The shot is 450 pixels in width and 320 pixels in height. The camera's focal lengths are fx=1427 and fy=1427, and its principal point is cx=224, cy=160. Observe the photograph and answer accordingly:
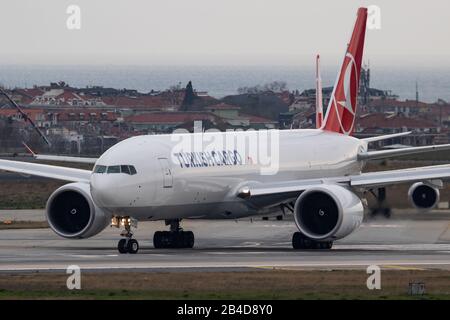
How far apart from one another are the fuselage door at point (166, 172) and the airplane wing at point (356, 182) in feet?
12.2

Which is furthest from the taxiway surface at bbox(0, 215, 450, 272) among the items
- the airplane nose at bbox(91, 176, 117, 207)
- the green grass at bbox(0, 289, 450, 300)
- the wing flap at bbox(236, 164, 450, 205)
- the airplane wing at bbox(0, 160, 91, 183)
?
the green grass at bbox(0, 289, 450, 300)

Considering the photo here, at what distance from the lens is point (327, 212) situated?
4722cm

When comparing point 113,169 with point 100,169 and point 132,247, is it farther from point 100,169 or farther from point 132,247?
point 132,247

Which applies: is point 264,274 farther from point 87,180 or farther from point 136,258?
point 87,180

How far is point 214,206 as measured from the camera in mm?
48844

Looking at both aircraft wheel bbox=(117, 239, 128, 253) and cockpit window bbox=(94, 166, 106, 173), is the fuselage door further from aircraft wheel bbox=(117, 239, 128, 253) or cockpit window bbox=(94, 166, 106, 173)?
aircraft wheel bbox=(117, 239, 128, 253)

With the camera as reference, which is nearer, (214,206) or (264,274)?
(264,274)

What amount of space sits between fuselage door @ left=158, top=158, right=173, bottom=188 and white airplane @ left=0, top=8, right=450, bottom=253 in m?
0.03

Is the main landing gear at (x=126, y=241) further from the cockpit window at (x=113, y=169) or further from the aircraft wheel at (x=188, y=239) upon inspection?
the aircraft wheel at (x=188, y=239)

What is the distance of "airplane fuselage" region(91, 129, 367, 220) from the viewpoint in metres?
44.8

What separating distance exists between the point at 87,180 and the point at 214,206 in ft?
15.8

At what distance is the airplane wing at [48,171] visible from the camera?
50938 millimetres

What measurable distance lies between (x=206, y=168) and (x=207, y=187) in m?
0.65
